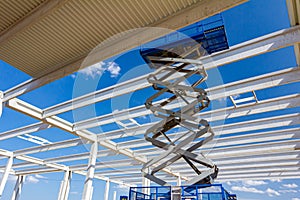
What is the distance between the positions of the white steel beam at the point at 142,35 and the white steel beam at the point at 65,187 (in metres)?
11.2

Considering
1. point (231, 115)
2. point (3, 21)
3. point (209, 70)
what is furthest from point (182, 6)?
point (231, 115)

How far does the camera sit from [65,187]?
1633cm

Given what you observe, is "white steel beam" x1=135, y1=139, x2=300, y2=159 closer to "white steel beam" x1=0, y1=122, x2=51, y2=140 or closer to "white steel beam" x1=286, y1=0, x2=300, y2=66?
"white steel beam" x1=0, y1=122, x2=51, y2=140

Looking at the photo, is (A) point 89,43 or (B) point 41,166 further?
(B) point 41,166

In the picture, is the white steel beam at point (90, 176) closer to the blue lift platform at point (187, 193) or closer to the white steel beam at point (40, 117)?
the white steel beam at point (40, 117)

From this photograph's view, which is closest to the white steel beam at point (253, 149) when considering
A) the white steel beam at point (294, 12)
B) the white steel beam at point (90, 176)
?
the white steel beam at point (90, 176)

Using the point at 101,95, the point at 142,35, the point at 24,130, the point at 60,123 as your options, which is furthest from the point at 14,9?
the point at 24,130

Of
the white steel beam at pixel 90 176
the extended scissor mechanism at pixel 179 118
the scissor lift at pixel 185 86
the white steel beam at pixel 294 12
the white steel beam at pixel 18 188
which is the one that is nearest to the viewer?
the white steel beam at pixel 294 12

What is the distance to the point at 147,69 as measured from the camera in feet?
22.8

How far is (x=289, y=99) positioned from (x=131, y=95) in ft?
16.8

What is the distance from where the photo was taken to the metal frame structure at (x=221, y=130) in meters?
6.09

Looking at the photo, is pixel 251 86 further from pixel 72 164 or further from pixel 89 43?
pixel 72 164

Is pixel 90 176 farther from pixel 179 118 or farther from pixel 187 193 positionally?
pixel 187 193

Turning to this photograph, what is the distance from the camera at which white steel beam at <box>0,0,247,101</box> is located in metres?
4.38
